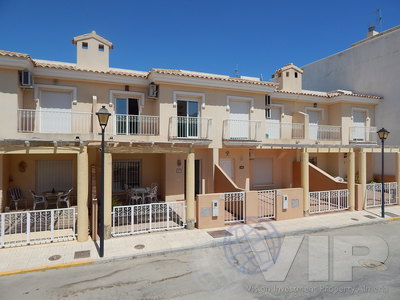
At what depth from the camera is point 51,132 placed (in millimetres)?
12352

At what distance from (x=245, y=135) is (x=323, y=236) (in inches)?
288

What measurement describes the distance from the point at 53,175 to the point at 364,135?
67.3ft

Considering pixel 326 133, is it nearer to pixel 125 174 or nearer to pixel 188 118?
pixel 188 118

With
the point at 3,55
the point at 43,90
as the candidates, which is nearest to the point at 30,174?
the point at 43,90

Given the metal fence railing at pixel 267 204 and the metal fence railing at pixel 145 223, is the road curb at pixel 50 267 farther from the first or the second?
the metal fence railing at pixel 267 204

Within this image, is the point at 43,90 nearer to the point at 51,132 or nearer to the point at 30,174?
the point at 51,132

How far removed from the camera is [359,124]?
1933 cm

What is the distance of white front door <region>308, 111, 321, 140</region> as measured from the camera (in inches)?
723

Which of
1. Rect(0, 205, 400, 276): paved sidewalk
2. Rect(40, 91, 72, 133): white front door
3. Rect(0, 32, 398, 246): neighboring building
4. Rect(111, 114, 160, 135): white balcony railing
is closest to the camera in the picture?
Rect(0, 205, 400, 276): paved sidewalk

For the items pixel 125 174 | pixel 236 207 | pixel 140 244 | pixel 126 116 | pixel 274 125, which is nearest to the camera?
pixel 140 244

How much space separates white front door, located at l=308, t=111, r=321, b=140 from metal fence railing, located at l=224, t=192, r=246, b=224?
30.7 ft

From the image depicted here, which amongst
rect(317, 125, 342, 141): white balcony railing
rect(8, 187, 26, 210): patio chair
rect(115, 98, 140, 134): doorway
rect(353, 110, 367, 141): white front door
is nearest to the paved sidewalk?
rect(8, 187, 26, 210): patio chair

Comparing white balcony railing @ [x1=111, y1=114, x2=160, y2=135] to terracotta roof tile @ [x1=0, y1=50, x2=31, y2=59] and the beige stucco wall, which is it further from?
terracotta roof tile @ [x1=0, y1=50, x2=31, y2=59]

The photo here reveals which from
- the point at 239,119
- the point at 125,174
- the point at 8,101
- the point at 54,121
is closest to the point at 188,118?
the point at 239,119
